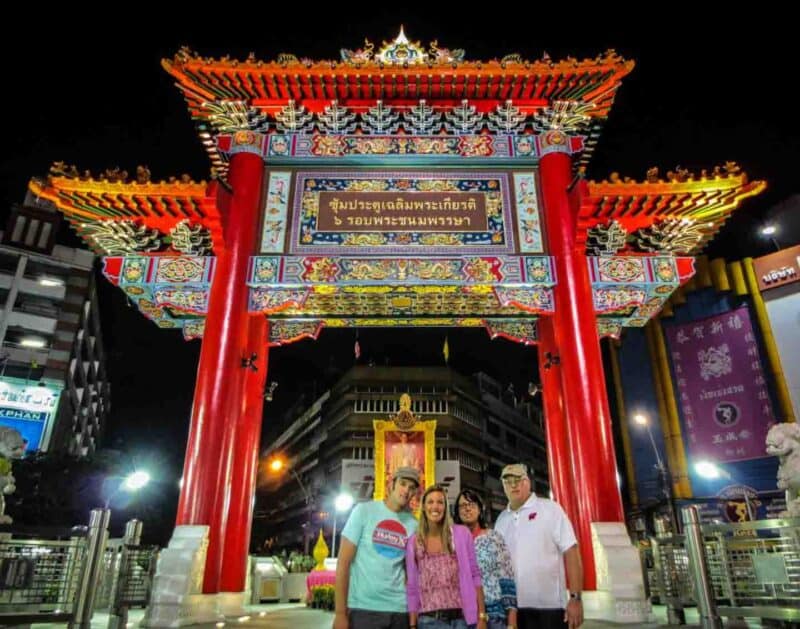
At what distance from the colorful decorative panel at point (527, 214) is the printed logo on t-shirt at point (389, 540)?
7.21 meters

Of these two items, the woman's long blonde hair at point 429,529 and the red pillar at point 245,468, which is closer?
the woman's long blonde hair at point 429,529

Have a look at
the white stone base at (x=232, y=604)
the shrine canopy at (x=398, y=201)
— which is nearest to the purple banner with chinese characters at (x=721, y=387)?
the shrine canopy at (x=398, y=201)

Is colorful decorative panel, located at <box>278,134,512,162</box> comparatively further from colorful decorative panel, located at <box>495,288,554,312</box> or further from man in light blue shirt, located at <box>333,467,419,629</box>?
man in light blue shirt, located at <box>333,467,419,629</box>

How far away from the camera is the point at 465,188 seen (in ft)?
34.8

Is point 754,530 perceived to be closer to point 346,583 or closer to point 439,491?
point 439,491

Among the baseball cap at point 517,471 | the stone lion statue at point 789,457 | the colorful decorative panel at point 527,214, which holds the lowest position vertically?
the baseball cap at point 517,471

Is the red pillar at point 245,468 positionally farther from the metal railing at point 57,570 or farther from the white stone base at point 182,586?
the metal railing at point 57,570

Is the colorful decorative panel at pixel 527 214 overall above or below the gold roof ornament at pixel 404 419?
above

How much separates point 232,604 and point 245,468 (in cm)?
244

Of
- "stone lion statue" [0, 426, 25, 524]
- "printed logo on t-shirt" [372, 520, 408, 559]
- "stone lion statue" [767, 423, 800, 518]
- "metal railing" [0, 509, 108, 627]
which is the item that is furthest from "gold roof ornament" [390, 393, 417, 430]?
"printed logo on t-shirt" [372, 520, 408, 559]

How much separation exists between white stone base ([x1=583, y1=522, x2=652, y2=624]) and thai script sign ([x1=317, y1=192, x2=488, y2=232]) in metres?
5.45

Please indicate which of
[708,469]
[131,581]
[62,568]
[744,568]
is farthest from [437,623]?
[708,469]

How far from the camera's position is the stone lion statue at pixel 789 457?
612 centimetres

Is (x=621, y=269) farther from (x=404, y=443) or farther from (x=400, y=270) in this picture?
(x=404, y=443)
